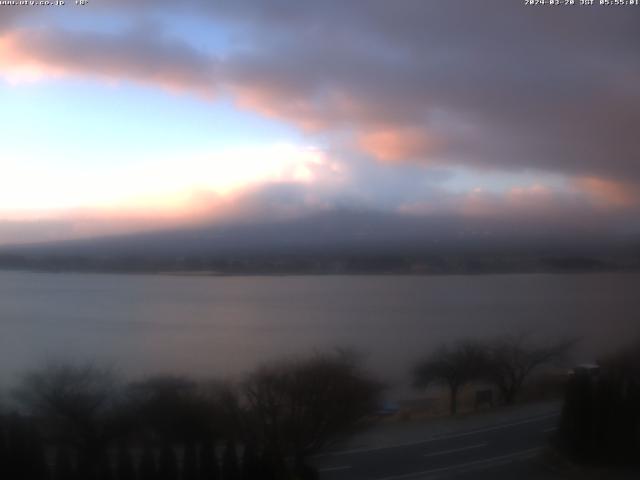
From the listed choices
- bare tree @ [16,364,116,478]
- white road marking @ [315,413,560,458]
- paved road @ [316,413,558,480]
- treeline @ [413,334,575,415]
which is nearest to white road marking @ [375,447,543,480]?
paved road @ [316,413,558,480]

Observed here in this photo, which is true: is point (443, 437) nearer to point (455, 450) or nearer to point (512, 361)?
point (455, 450)

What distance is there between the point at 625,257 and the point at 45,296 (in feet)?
11.7

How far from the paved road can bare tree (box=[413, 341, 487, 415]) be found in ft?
0.74

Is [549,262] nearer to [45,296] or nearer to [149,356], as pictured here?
[149,356]

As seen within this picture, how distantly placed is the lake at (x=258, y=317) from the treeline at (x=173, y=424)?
5.5 inches

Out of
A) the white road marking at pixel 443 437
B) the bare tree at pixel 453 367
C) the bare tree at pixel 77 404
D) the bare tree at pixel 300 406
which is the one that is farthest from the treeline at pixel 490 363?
the bare tree at pixel 77 404

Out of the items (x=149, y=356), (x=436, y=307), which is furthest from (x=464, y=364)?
(x=149, y=356)

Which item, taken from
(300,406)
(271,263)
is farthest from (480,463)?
(271,263)

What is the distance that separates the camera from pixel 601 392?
409 centimetres

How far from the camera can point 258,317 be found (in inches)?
155

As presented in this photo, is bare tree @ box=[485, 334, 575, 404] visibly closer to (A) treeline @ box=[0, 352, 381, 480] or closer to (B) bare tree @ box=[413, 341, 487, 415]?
(B) bare tree @ box=[413, 341, 487, 415]

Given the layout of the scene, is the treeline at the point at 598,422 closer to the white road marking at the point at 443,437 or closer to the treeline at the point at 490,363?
the white road marking at the point at 443,437

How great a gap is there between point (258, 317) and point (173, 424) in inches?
31.1

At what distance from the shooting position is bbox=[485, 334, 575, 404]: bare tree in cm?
411
